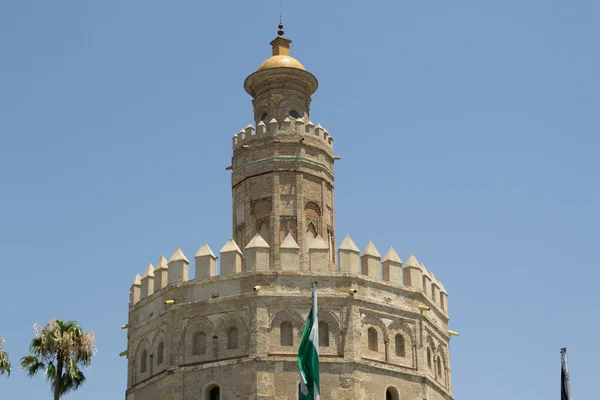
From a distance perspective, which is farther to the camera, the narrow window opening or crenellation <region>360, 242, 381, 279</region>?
crenellation <region>360, 242, 381, 279</region>

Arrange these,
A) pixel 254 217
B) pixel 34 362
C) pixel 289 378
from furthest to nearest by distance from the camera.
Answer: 1. pixel 254 217
2. pixel 34 362
3. pixel 289 378

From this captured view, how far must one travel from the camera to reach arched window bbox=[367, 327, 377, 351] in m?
35.0

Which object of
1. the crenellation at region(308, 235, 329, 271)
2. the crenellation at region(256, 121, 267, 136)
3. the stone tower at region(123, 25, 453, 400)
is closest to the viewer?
the stone tower at region(123, 25, 453, 400)

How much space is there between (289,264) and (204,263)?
2872mm

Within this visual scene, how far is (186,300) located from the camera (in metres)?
35.6

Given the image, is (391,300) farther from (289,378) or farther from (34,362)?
(34,362)

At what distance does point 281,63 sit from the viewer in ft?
133

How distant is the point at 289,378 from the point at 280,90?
A: 11.9 metres

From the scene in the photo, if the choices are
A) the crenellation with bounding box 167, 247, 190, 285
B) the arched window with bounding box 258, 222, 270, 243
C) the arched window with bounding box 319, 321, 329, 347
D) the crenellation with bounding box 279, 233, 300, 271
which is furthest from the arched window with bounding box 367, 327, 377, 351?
the crenellation with bounding box 167, 247, 190, 285

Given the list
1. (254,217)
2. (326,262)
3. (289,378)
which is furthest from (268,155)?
(289,378)

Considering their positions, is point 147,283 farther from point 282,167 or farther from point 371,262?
point 371,262

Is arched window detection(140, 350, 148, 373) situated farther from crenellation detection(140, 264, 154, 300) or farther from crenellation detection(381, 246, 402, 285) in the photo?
crenellation detection(381, 246, 402, 285)

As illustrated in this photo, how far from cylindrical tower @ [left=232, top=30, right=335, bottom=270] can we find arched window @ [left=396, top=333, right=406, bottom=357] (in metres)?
4.05

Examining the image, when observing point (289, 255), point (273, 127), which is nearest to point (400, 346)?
point (289, 255)
